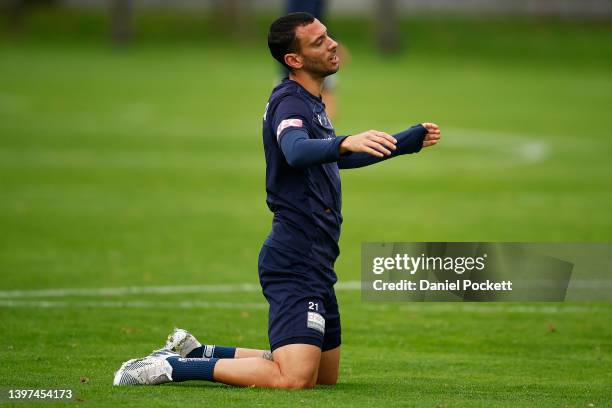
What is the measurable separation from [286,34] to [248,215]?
9.46m

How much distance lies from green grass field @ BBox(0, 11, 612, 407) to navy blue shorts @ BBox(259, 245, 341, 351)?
36cm

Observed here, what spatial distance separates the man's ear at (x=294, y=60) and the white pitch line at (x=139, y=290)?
4.38m

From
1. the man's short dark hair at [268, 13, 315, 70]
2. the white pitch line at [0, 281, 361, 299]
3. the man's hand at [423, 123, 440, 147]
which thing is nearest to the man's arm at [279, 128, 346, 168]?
the man's hand at [423, 123, 440, 147]

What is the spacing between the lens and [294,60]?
7906mm

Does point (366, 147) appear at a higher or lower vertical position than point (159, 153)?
lower

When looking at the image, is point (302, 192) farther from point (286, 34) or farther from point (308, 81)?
point (286, 34)

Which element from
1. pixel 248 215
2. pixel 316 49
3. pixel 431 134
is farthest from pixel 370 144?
pixel 248 215

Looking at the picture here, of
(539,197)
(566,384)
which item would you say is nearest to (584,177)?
(539,197)

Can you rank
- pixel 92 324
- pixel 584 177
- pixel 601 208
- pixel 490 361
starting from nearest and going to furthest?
pixel 490 361 < pixel 92 324 < pixel 601 208 < pixel 584 177

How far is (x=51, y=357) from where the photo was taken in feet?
29.0

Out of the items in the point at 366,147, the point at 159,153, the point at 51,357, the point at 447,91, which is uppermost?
the point at 447,91

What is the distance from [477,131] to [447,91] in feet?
26.6

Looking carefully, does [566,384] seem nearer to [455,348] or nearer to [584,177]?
[455,348]

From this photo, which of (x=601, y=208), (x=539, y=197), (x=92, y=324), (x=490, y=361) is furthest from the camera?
(x=539, y=197)
